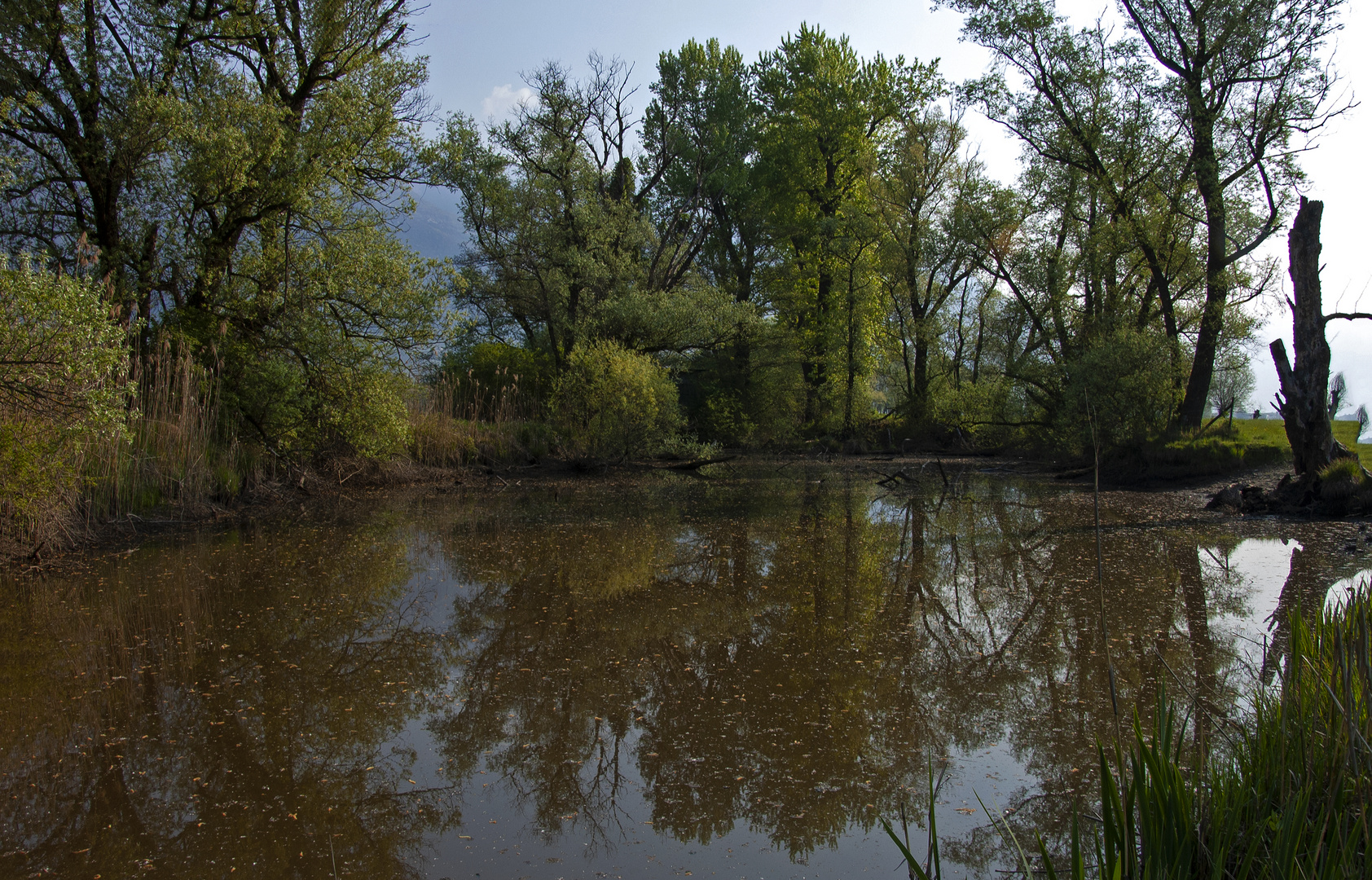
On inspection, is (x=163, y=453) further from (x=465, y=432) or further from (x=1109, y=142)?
(x=1109, y=142)

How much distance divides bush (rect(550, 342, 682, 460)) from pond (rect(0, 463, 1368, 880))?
7.87 m

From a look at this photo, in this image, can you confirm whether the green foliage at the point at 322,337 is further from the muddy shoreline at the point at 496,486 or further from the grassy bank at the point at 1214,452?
the grassy bank at the point at 1214,452

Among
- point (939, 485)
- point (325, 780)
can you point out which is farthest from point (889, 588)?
point (939, 485)

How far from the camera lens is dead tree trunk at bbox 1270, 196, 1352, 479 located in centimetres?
A: 925

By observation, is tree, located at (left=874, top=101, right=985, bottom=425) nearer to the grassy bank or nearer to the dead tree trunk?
the grassy bank

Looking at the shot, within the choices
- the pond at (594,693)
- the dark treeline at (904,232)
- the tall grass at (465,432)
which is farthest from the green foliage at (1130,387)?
the tall grass at (465,432)

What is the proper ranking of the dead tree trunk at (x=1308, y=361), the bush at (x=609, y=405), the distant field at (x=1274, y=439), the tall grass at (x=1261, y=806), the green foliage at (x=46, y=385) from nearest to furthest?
the tall grass at (x=1261, y=806) < the green foliage at (x=46, y=385) < the dead tree trunk at (x=1308, y=361) < the distant field at (x=1274, y=439) < the bush at (x=609, y=405)

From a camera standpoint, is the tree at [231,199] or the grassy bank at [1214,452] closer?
the tree at [231,199]

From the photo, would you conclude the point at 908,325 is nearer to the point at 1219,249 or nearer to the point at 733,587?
the point at 1219,249

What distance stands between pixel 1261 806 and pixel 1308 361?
388 inches

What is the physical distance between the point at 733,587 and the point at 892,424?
18.1 metres

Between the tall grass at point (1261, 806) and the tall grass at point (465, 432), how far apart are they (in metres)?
12.7

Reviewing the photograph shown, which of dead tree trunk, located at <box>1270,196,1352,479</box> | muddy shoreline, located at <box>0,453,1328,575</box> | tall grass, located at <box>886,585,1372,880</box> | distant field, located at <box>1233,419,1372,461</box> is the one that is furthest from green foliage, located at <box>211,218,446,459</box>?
distant field, located at <box>1233,419,1372,461</box>

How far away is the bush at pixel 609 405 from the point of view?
15.4 m
